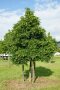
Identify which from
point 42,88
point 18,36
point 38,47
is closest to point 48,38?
point 38,47

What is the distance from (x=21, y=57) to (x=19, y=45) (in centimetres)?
105

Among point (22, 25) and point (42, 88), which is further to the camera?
point (22, 25)

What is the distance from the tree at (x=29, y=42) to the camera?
73.7 ft

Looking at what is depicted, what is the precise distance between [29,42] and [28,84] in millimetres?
3503

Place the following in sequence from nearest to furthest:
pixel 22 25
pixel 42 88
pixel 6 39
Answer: pixel 42 88, pixel 22 25, pixel 6 39

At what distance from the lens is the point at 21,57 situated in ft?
74.6

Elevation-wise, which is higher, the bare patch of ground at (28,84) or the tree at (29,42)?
the tree at (29,42)

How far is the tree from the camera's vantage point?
73.7ft

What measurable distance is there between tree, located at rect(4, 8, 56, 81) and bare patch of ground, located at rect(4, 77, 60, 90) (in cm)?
184

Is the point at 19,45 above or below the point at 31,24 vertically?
below

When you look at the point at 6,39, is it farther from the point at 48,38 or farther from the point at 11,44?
the point at 48,38

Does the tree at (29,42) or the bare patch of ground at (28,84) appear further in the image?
the tree at (29,42)

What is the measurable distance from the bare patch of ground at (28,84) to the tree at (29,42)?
184cm

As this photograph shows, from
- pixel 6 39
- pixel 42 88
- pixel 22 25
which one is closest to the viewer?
pixel 42 88
